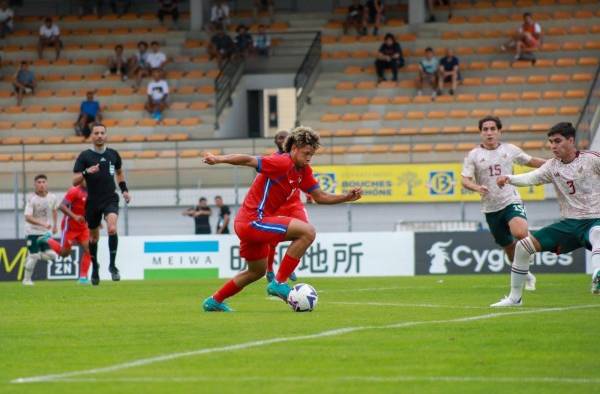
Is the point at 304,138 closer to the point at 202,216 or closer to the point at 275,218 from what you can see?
the point at 275,218

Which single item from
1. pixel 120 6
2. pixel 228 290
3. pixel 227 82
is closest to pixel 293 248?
pixel 228 290

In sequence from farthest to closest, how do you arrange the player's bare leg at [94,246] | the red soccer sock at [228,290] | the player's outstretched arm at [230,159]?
the player's bare leg at [94,246] → the red soccer sock at [228,290] → the player's outstretched arm at [230,159]

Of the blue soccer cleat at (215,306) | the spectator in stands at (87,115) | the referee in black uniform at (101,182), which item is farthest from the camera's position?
the spectator in stands at (87,115)

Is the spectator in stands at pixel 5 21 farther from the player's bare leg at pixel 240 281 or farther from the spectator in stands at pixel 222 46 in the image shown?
the player's bare leg at pixel 240 281

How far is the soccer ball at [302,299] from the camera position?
13164 millimetres

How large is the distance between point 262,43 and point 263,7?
3148 millimetres

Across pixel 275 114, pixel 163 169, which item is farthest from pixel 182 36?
pixel 163 169

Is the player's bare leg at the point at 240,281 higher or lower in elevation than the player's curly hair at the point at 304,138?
lower

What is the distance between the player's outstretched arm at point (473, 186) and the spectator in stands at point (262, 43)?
2208cm

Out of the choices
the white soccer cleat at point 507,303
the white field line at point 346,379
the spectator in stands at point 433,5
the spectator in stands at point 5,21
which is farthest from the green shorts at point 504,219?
the spectator in stands at point 5,21

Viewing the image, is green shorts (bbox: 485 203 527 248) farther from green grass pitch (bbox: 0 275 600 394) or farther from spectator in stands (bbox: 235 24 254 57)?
spectator in stands (bbox: 235 24 254 57)

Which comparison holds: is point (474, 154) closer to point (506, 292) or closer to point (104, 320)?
point (506, 292)

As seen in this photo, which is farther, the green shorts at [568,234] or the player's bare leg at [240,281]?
the green shorts at [568,234]

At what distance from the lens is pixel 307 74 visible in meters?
37.7
